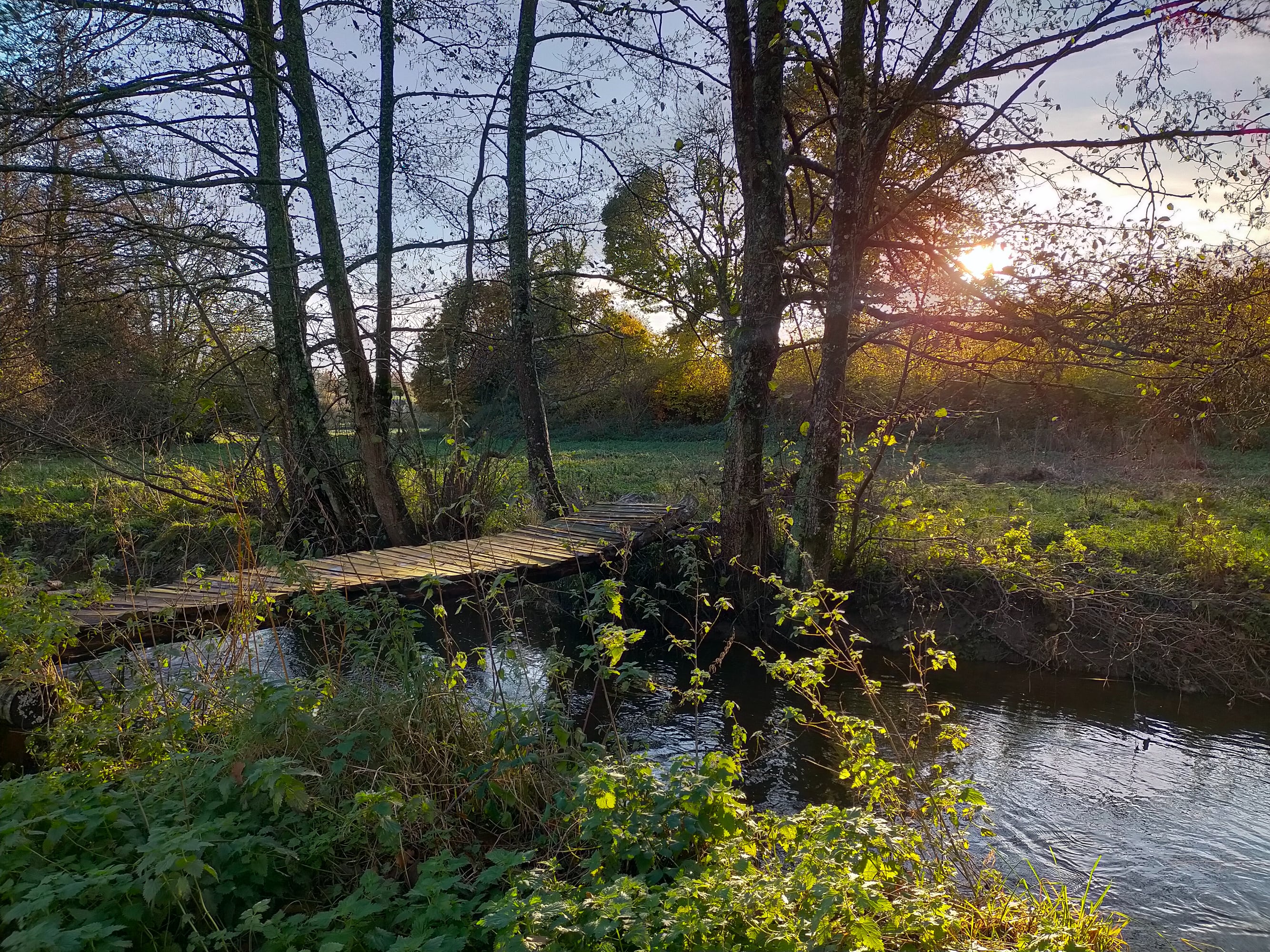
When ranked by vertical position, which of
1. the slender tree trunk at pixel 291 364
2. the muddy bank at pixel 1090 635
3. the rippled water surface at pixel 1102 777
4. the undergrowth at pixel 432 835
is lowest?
the rippled water surface at pixel 1102 777

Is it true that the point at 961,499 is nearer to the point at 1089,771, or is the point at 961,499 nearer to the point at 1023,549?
the point at 1023,549

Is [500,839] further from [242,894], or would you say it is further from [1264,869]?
[1264,869]

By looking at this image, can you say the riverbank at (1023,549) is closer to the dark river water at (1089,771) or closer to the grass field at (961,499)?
the grass field at (961,499)

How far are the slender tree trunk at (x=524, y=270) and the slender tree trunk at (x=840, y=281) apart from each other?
3495 millimetres

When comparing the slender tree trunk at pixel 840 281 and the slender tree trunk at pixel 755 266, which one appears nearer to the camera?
the slender tree trunk at pixel 840 281

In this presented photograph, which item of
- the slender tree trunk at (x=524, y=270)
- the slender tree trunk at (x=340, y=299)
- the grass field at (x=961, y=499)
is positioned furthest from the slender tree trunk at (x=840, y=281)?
the slender tree trunk at (x=340, y=299)

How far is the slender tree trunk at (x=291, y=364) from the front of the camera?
827cm

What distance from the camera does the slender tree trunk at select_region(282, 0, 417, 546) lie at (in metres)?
8.04

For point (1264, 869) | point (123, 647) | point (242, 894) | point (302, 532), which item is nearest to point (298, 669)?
point (123, 647)

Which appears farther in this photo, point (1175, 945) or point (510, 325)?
point (510, 325)

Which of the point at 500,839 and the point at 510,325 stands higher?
the point at 510,325

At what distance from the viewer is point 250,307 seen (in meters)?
8.99

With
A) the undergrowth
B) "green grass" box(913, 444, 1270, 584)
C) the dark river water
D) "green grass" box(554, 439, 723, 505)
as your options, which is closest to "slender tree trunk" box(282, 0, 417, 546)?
the dark river water

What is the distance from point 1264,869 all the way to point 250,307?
9816 mm
